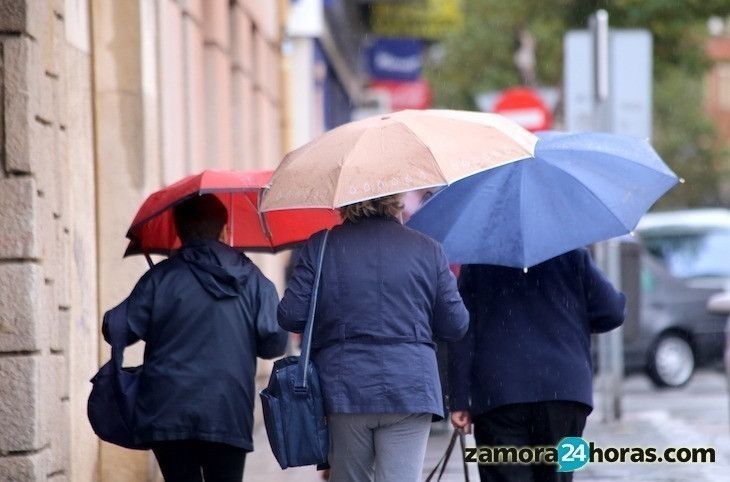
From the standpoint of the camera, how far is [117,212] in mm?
10008

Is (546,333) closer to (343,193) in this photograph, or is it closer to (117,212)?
(343,193)

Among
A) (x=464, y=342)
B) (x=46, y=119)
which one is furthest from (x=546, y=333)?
(x=46, y=119)

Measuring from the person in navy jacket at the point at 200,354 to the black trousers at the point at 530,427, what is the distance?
2.93 ft

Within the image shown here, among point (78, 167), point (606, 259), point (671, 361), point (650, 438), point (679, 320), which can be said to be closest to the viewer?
point (78, 167)

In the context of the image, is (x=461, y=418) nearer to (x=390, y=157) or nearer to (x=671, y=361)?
(x=390, y=157)

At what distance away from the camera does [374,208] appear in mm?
6348

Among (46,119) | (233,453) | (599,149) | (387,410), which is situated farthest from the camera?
(46,119)

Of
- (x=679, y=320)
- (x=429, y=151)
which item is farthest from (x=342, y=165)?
(x=679, y=320)

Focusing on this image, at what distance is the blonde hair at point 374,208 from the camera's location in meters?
6.34

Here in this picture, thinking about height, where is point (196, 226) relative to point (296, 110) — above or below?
below

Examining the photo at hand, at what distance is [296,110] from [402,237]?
17.5m

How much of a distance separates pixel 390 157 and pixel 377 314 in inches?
23.1

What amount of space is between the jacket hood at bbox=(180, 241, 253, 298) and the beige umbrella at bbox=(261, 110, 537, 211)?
0.33 m

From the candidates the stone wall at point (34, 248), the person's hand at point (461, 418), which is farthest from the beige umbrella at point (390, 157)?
the stone wall at point (34, 248)
